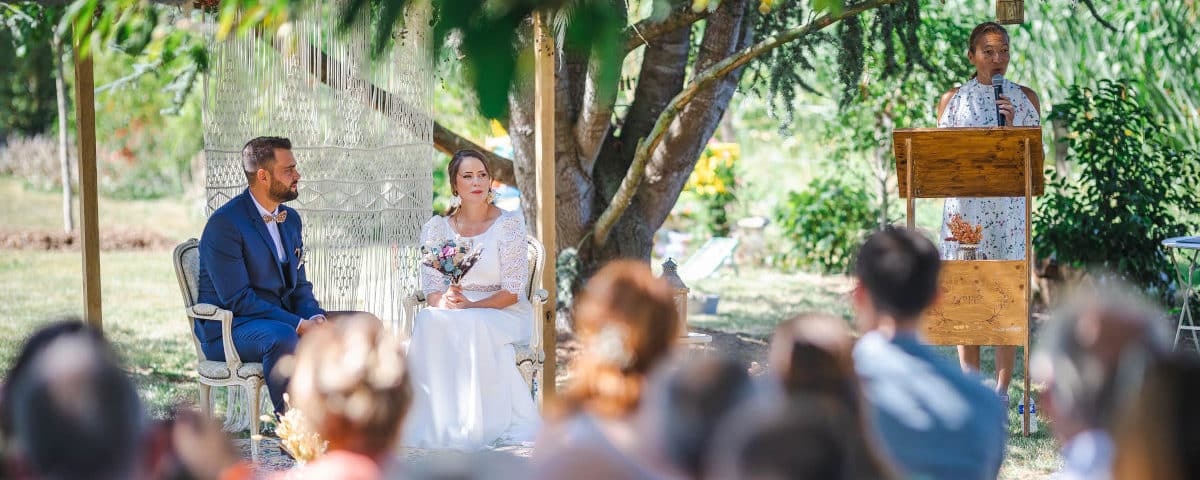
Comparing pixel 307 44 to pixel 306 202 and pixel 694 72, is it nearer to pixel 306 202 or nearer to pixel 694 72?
pixel 306 202

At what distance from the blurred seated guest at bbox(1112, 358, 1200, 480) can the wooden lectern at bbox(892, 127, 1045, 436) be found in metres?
3.25

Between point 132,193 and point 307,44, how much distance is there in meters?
16.0

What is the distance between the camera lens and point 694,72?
7.42m

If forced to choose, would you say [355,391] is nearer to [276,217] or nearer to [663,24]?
[276,217]

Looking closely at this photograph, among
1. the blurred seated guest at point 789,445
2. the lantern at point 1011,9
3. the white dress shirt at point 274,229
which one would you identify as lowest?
the blurred seated guest at point 789,445

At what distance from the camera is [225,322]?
496cm

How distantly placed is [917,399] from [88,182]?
155 inches

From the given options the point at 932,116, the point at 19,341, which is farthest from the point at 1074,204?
the point at 19,341

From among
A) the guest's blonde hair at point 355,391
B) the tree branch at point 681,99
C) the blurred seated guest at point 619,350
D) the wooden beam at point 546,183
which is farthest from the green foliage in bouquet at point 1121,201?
the guest's blonde hair at point 355,391

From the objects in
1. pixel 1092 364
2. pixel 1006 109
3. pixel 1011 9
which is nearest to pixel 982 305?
pixel 1006 109

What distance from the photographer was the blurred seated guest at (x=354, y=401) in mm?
2074

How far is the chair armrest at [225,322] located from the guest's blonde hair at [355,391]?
2968mm

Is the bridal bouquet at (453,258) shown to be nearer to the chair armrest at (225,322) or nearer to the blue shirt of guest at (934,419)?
the chair armrest at (225,322)

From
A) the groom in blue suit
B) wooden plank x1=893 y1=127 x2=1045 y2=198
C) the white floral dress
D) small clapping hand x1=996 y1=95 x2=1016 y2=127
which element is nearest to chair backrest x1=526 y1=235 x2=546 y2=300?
the groom in blue suit
